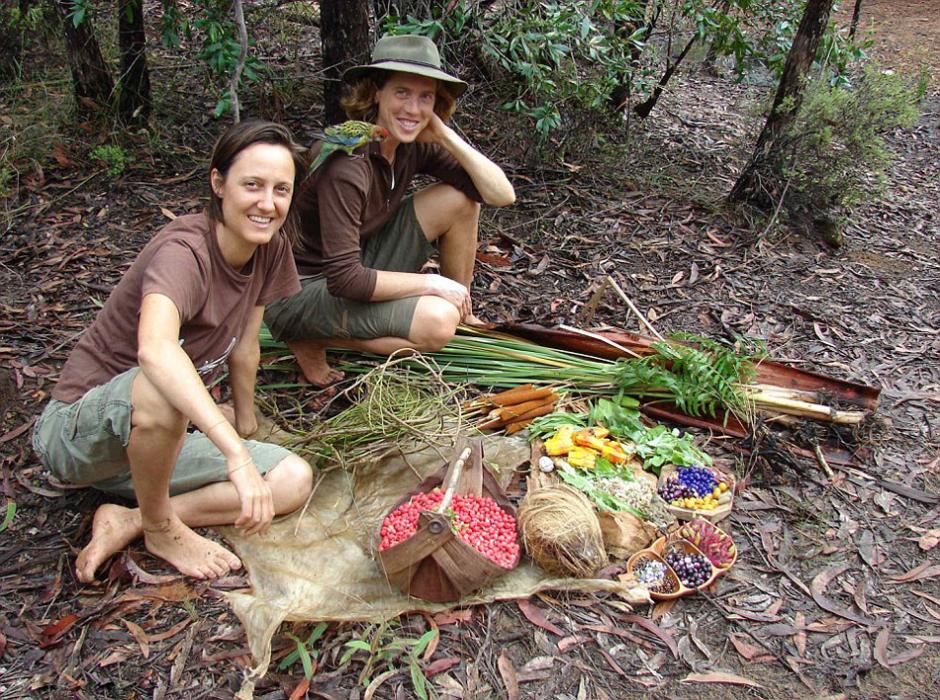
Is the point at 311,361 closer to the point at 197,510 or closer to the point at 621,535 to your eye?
the point at 197,510

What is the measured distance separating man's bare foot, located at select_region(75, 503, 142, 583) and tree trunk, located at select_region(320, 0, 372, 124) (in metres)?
2.78

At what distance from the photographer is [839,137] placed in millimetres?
4855

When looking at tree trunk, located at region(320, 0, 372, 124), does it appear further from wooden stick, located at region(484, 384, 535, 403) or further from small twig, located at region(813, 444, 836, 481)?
small twig, located at region(813, 444, 836, 481)

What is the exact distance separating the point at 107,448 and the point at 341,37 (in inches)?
118

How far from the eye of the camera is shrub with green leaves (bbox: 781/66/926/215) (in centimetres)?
474

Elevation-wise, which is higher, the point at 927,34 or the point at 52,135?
the point at 927,34

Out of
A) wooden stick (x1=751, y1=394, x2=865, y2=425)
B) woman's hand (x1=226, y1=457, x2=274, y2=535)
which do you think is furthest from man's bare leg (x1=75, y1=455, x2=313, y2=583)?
wooden stick (x1=751, y1=394, x2=865, y2=425)

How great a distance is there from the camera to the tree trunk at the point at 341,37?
4.39 m

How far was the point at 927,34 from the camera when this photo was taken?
31.1 ft

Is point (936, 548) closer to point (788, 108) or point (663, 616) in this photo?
point (663, 616)

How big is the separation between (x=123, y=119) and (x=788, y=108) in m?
4.09

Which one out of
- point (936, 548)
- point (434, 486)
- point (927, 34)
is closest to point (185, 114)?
point (434, 486)

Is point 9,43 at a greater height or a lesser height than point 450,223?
greater

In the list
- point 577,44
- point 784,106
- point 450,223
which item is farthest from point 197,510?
point 784,106
